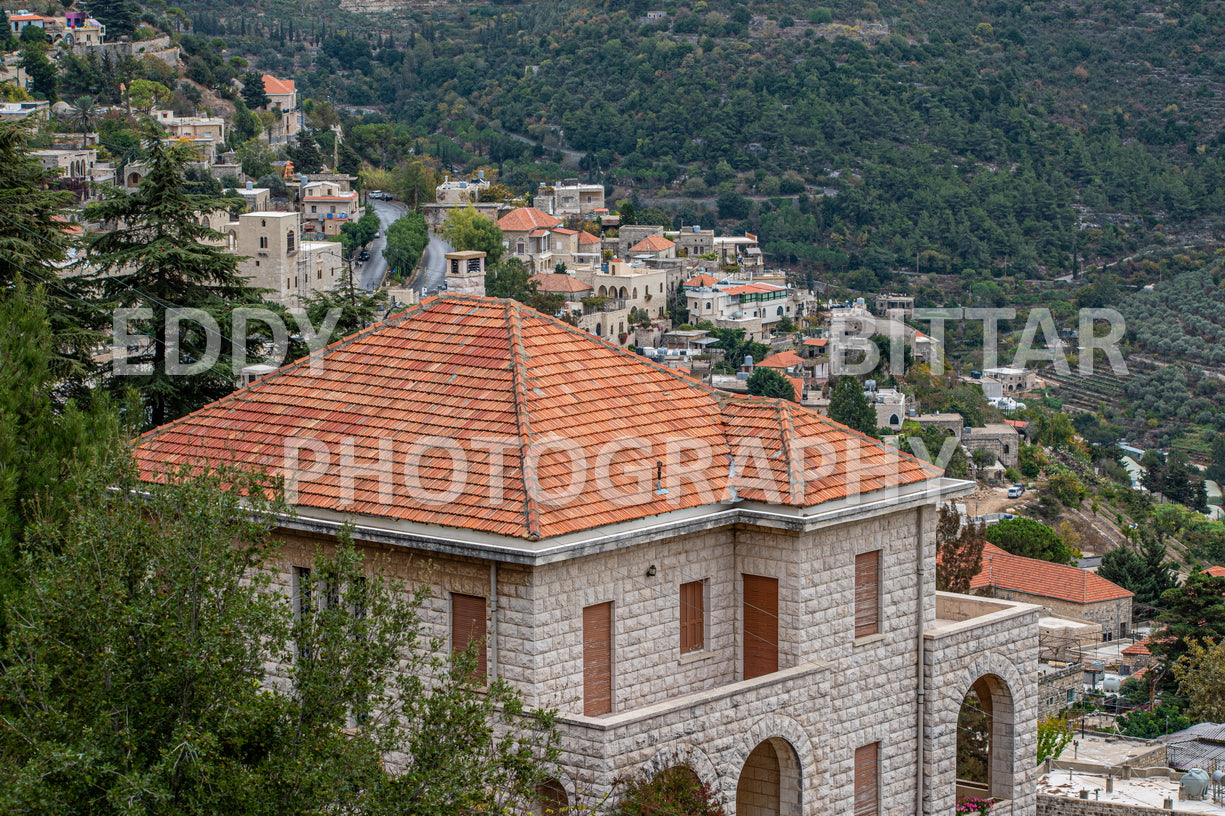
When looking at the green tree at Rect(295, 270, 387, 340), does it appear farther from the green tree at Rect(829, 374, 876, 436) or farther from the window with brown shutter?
the green tree at Rect(829, 374, 876, 436)

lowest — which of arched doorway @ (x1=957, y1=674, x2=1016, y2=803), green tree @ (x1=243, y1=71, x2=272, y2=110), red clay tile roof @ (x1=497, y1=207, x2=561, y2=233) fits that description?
arched doorway @ (x1=957, y1=674, x2=1016, y2=803)

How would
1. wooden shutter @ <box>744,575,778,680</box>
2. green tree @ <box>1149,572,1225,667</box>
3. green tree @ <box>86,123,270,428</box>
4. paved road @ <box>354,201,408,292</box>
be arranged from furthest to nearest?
paved road @ <box>354,201,408,292</box>, green tree @ <box>1149,572,1225,667</box>, green tree @ <box>86,123,270,428</box>, wooden shutter @ <box>744,575,778,680</box>

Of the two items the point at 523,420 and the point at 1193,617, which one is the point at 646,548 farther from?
the point at 1193,617

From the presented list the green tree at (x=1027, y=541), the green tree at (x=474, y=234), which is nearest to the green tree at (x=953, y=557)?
the green tree at (x=1027, y=541)

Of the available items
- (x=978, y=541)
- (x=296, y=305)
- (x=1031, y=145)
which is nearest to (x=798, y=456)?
(x=978, y=541)

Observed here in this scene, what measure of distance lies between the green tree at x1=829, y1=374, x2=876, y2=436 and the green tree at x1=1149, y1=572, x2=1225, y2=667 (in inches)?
1079

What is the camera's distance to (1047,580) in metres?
59.5

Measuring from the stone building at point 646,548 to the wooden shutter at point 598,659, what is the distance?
0.07ft

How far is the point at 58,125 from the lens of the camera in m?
96.6

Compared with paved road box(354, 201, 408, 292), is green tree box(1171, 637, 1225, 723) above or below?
below

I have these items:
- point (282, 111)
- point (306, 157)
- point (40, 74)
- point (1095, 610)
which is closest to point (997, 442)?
point (1095, 610)

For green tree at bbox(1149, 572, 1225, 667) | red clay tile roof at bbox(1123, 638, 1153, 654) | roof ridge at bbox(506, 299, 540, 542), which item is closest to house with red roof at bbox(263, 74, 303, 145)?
red clay tile roof at bbox(1123, 638, 1153, 654)

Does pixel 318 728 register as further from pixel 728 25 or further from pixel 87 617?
pixel 728 25

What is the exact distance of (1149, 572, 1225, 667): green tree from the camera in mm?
46125
